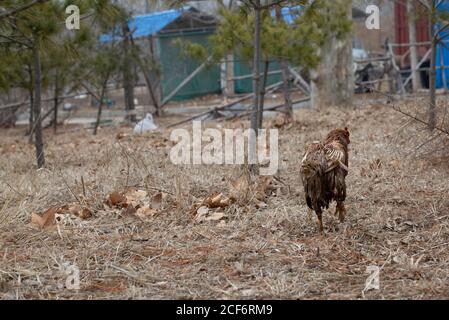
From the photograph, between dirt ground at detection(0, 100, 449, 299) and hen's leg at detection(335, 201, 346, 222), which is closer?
dirt ground at detection(0, 100, 449, 299)

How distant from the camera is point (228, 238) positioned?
5199 millimetres

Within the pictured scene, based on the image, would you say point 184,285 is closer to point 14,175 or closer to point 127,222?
point 127,222

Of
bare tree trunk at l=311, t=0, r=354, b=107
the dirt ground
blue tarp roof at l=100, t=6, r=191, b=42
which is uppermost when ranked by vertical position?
blue tarp roof at l=100, t=6, r=191, b=42

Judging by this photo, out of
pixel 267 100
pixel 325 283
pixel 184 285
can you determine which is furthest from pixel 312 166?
pixel 267 100

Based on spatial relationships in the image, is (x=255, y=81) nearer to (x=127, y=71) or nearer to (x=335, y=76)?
(x=335, y=76)

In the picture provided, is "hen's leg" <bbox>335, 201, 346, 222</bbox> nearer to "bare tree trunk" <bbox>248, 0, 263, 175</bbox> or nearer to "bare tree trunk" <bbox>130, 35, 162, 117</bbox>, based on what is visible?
"bare tree trunk" <bbox>248, 0, 263, 175</bbox>

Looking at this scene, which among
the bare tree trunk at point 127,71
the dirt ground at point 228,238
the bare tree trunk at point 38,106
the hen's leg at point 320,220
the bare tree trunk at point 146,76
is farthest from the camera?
the bare tree trunk at point 146,76

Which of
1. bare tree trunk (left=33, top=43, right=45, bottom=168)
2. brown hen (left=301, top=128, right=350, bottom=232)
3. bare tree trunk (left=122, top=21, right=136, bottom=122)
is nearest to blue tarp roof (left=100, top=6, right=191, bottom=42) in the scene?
bare tree trunk (left=122, top=21, right=136, bottom=122)

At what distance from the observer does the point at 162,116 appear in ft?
62.2

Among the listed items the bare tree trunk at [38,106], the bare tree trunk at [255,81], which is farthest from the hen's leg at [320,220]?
the bare tree trunk at [38,106]

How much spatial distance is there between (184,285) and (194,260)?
1.56 ft

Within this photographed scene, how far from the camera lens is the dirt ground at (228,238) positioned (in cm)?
416

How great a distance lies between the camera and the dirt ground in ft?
13.6

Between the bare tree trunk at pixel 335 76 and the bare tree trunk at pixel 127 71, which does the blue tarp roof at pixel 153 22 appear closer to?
the bare tree trunk at pixel 127 71
